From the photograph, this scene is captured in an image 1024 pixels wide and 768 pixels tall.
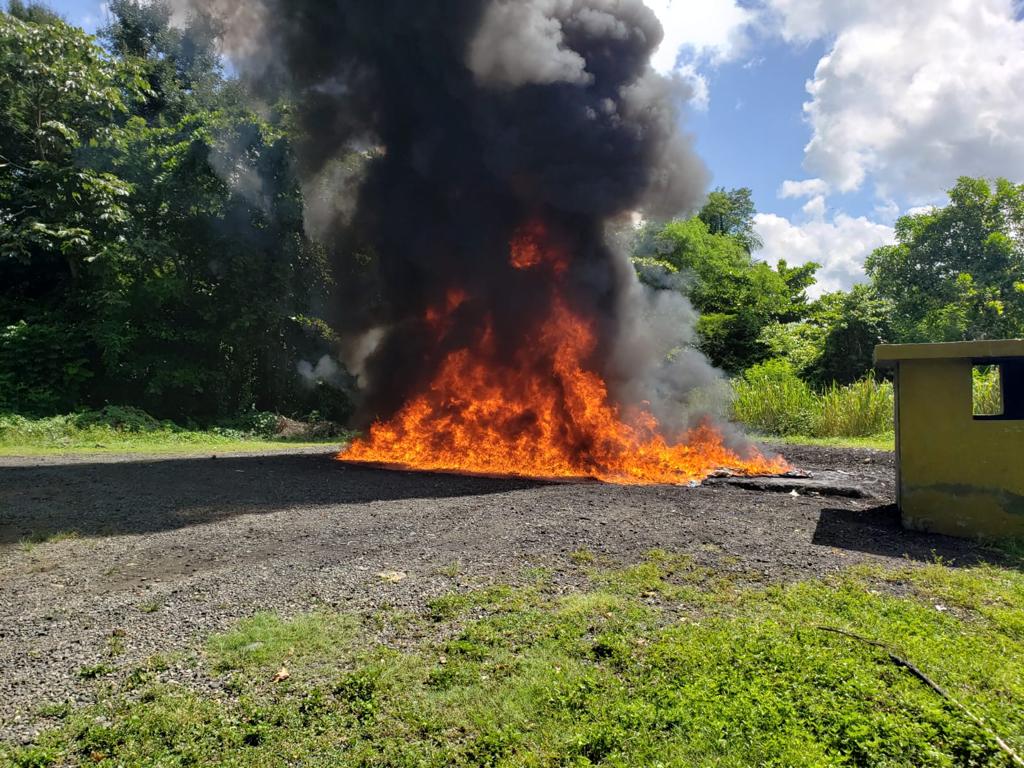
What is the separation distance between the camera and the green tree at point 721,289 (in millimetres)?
23891

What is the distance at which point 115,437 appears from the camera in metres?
15.0

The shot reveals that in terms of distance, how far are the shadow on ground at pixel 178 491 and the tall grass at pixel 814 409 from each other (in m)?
9.69

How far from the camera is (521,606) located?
3998 mm

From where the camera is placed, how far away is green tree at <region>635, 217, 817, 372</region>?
78.4 feet

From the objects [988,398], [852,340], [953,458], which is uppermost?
[852,340]

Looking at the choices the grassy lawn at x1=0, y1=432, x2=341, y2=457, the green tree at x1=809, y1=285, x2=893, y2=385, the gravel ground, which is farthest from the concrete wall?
the green tree at x1=809, y1=285, x2=893, y2=385

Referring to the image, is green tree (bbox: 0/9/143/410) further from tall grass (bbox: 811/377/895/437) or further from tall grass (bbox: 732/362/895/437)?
tall grass (bbox: 811/377/895/437)

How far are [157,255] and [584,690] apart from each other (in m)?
19.1

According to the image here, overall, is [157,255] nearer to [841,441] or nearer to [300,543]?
[300,543]

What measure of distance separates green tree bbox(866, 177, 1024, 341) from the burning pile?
1741 cm

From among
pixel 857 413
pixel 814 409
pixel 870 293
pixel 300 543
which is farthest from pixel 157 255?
pixel 870 293

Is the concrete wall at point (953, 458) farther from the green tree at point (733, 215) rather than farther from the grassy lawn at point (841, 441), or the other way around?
the green tree at point (733, 215)

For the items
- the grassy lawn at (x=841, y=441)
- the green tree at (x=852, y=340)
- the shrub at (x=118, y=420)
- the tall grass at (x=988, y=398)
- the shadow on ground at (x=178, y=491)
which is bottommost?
the shadow on ground at (x=178, y=491)

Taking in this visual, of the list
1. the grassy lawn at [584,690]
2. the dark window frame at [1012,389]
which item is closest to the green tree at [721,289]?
the dark window frame at [1012,389]
